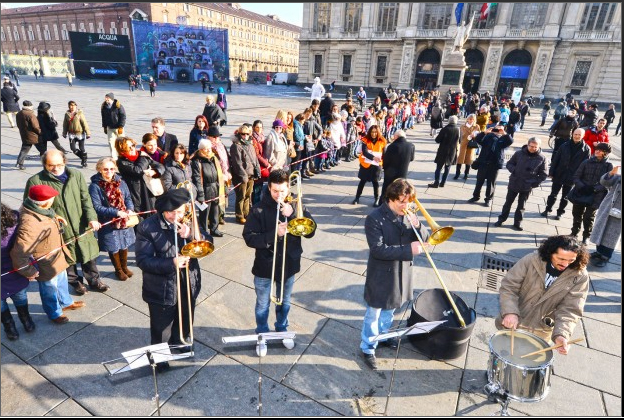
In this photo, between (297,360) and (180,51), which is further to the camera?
(180,51)

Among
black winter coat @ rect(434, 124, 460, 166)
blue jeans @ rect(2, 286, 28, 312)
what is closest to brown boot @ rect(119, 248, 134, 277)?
blue jeans @ rect(2, 286, 28, 312)

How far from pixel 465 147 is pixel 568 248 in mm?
8649

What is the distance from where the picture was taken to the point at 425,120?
2564cm

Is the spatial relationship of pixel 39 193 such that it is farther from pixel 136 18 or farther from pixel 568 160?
pixel 136 18

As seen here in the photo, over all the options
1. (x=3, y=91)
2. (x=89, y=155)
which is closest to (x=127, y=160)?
(x=89, y=155)

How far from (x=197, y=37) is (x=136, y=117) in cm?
3971

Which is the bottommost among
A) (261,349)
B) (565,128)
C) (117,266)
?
(261,349)

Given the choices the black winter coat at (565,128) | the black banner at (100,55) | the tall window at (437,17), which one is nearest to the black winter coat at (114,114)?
the black winter coat at (565,128)

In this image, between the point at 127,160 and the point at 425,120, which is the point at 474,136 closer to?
the point at 127,160

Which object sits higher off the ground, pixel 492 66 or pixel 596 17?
pixel 596 17

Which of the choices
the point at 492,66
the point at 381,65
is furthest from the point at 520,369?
the point at 381,65

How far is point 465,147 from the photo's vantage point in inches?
435

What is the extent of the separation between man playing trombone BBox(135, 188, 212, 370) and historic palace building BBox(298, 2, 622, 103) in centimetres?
4114

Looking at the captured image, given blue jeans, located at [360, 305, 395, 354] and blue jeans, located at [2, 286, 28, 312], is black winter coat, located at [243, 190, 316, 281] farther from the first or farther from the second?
blue jeans, located at [2, 286, 28, 312]
